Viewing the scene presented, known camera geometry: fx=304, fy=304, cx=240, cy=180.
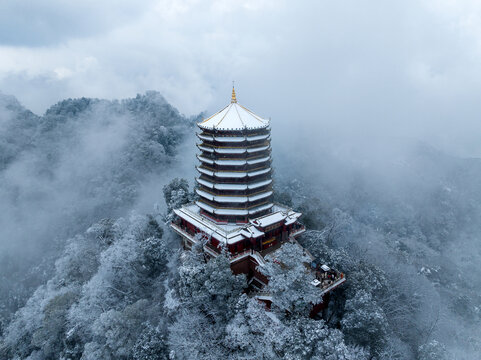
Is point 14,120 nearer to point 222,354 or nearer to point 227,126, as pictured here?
point 227,126

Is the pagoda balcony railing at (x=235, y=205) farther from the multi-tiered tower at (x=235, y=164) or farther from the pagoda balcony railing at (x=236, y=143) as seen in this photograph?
the pagoda balcony railing at (x=236, y=143)

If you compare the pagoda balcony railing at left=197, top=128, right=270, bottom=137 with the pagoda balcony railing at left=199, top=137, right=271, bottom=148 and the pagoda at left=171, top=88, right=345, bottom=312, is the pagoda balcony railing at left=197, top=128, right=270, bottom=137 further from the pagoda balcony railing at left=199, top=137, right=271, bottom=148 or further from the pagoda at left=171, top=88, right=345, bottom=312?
the pagoda balcony railing at left=199, top=137, right=271, bottom=148

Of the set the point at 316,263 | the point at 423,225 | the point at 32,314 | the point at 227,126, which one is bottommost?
the point at 423,225

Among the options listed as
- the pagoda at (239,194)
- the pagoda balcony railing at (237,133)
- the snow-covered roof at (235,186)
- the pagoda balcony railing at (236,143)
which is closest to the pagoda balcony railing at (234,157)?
the pagoda at (239,194)

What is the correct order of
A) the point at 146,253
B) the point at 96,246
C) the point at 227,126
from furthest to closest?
the point at 96,246
the point at 146,253
the point at 227,126

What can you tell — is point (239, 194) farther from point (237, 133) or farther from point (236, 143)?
point (237, 133)

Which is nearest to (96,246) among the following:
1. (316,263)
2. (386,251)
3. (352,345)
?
(316,263)

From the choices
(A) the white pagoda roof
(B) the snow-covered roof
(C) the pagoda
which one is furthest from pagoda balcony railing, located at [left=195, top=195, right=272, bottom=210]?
(A) the white pagoda roof

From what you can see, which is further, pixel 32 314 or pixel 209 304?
pixel 32 314

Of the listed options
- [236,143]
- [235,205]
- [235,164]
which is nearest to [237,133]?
[236,143]
